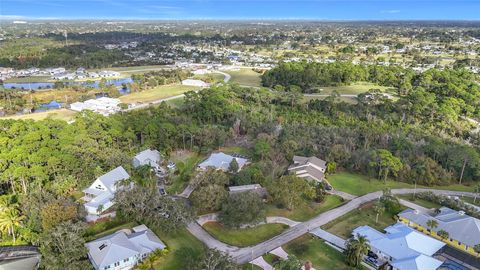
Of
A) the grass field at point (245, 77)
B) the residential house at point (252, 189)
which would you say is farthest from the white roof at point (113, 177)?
the grass field at point (245, 77)

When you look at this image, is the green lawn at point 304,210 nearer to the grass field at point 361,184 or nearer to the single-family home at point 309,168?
the grass field at point 361,184

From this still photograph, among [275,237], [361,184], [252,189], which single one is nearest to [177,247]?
[275,237]

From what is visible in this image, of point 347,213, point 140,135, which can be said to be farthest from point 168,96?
point 347,213

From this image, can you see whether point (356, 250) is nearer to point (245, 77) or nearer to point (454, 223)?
point (454, 223)

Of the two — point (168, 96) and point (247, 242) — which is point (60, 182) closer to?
point (247, 242)

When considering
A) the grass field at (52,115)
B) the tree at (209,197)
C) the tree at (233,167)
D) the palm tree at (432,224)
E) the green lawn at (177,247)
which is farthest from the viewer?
the grass field at (52,115)

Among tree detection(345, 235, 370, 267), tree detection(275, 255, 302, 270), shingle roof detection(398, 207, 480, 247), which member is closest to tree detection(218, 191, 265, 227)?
tree detection(275, 255, 302, 270)
